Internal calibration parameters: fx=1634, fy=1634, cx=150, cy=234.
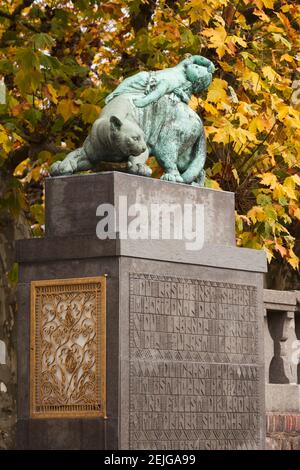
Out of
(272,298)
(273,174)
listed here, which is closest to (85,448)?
(272,298)

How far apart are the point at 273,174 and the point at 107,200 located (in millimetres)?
6093

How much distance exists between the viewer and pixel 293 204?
61.6 ft

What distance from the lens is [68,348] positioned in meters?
12.4

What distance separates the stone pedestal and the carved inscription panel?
0.01m

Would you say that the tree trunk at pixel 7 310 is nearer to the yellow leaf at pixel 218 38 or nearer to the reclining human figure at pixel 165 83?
the yellow leaf at pixel 218 38

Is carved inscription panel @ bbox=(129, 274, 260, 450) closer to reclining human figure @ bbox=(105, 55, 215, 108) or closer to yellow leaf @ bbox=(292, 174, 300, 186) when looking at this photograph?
reclining human figure @ bbox=(105, 55, 215, 108)

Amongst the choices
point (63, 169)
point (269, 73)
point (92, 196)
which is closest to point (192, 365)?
point (92, 196)

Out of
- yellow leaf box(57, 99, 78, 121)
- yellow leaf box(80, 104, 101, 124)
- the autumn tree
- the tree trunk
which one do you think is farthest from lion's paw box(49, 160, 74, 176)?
the tree trunk

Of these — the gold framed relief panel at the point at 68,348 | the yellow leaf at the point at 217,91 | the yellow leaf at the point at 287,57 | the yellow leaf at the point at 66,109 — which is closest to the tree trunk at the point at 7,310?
the yellow leaf at the point at 66,109

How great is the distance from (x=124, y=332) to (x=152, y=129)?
2024 mm

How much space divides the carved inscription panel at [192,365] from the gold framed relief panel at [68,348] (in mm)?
259

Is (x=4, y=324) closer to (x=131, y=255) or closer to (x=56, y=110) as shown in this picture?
(x=56, y=110)

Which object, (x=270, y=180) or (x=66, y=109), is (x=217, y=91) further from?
(x=66, y=109)

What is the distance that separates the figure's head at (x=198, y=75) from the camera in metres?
13.8
